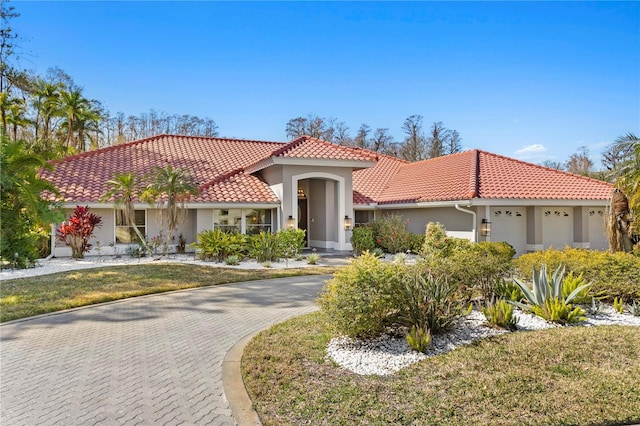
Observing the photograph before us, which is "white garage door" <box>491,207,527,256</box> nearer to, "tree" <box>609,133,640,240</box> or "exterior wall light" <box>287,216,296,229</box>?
"tree" <box>609,133,640,240</box>

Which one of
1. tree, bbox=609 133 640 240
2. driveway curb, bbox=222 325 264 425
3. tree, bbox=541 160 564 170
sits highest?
tree, bbox=541 160 564 170

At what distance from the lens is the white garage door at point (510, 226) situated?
1897 cm

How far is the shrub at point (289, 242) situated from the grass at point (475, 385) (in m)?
11.2

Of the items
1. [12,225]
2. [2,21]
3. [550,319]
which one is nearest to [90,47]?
[12,225]

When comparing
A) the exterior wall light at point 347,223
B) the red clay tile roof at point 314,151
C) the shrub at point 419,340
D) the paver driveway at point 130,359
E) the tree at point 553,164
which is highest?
the tree at point 553,164

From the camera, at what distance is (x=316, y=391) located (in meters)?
4.81

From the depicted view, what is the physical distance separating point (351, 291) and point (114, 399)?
3409 millimetres

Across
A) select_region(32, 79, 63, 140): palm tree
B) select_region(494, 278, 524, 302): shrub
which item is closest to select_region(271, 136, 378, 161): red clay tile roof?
select_region(494, 278, 524, 302): shrub

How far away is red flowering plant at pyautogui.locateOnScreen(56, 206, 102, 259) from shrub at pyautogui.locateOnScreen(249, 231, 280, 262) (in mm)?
7148

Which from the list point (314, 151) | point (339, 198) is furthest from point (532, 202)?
point (314, 151)

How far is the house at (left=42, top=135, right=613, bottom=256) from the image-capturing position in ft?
61.9

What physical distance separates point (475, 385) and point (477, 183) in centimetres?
1571

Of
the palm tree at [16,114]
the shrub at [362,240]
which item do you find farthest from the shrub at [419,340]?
the palm tree at [16,114]

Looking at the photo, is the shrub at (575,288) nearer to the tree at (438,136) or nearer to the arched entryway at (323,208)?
the arched entryway at (323,208)
